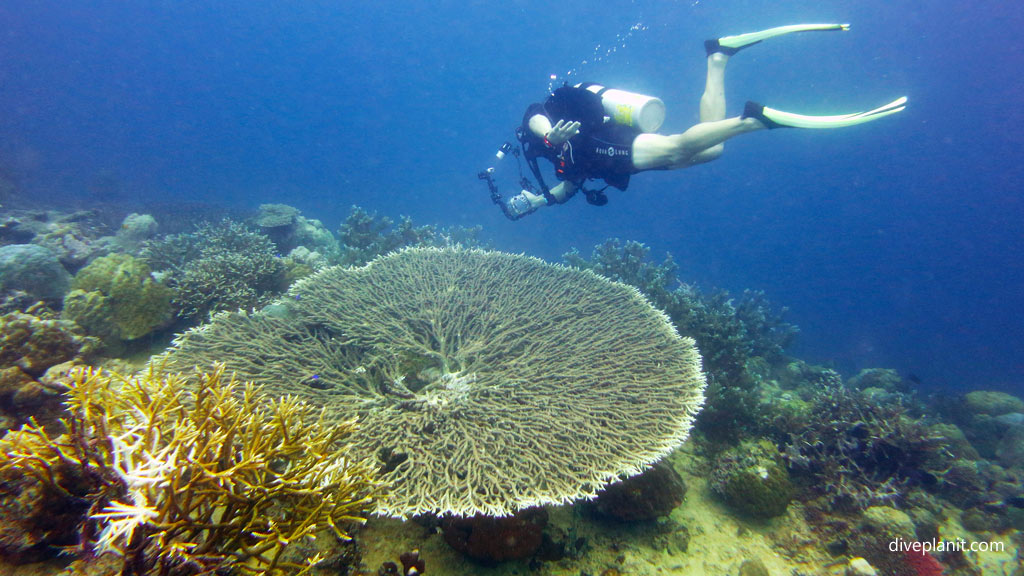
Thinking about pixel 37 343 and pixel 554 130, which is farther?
pixel 554 130

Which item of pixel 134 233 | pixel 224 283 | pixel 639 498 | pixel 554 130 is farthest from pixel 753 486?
pixel 134 233

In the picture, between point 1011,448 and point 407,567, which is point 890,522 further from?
point 1011,448

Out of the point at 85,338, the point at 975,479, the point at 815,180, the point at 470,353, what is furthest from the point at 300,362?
the point at 815,180

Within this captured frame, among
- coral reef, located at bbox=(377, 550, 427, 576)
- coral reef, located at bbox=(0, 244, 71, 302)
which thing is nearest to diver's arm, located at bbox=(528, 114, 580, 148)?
coral reef, located at bbox=(377, 550, 427, 576)

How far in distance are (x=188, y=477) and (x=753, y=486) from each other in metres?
5.48

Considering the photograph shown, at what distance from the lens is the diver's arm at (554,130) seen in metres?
5.91

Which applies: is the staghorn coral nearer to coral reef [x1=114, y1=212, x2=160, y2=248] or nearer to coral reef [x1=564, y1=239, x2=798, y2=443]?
coral reef [x1=564, y1=239, x2=798, y2=443]

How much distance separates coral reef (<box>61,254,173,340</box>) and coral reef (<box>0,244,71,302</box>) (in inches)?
71.3

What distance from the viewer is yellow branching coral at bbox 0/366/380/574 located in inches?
69.4

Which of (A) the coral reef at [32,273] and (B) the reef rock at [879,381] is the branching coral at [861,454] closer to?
(B) the reef rock at [879,381]

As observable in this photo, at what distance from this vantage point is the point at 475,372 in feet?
14.3

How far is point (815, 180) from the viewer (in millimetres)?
81875

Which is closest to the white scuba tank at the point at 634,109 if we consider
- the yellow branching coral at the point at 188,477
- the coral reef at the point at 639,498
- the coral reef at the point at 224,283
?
the coral reef at the point at 639,498

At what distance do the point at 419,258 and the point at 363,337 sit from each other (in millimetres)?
2205
